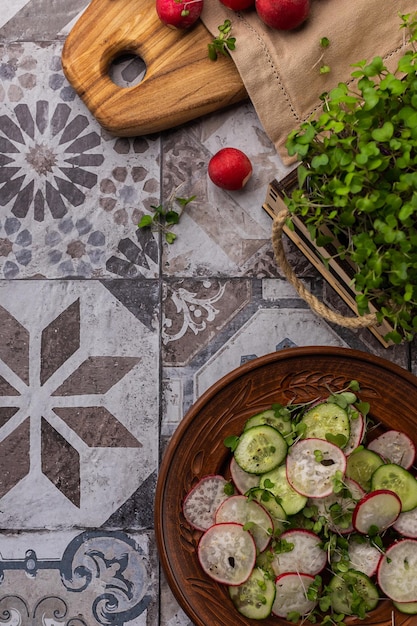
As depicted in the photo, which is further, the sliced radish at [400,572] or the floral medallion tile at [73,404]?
the floral medallion tile at [73,404]

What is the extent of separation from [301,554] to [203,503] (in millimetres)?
197

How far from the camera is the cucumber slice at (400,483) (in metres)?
1.31

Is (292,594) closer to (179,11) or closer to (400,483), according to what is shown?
(400,483)

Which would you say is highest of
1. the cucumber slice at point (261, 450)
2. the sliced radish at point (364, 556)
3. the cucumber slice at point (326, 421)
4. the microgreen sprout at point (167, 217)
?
the microgreen sprout at point (167, 217)

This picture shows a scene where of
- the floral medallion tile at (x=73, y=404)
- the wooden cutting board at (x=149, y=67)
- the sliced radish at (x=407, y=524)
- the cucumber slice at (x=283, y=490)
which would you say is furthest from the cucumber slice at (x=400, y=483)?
the wooden cutting board at (x=149, y=67)

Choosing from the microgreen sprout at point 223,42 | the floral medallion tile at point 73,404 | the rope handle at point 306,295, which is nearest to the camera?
the rope handle at point 306,295

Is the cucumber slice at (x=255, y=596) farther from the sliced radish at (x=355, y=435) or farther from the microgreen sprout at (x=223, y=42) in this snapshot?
the microgreen sprout at (x=223, y=42)

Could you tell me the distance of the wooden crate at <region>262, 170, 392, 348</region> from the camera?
1312 mm

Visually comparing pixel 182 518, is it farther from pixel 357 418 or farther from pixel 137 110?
pixel 137 110

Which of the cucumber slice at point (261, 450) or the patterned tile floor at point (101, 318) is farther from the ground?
the patterned tile floor at point (101, 318)

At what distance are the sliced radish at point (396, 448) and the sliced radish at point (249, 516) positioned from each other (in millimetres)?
241

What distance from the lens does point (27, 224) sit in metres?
1.54

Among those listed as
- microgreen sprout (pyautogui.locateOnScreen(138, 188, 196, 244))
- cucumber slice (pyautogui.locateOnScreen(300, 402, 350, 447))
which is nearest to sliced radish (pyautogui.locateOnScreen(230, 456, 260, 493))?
cucumber slice (pyautogui.locateOnScreen(300, 402, 350, 447))

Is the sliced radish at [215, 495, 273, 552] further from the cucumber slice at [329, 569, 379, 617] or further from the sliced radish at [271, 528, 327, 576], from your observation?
the cucumber slice at [329, 569, 379, 617]
